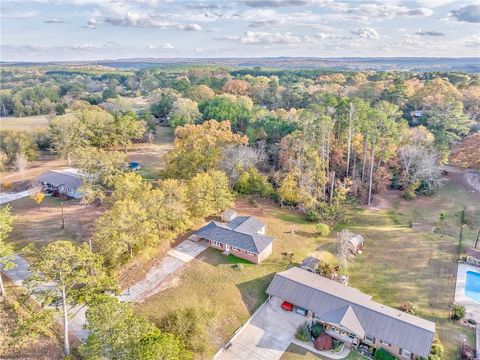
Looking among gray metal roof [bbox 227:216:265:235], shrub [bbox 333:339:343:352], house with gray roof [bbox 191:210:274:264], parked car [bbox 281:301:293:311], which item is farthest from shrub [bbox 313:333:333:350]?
gray metal roof [bbox 227:216:265:235]

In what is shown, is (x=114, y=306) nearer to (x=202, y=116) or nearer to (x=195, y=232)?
(x=195, y=232)

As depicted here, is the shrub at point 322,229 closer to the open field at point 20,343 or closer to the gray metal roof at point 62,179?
the open field at point 20,343

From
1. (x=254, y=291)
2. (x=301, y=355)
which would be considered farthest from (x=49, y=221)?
(x=301, y=355)

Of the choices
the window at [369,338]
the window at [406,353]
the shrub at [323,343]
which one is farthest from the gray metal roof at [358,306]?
the shrub at [323,343]

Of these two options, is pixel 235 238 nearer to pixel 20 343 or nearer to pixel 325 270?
pixel 325 270

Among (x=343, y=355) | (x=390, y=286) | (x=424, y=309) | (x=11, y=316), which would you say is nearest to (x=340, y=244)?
(x=390, y=286)

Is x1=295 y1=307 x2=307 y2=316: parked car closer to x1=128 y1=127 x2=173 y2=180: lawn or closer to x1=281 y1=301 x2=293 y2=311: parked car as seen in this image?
x1=281 y1=301 x2=293 y2=311: parked car
